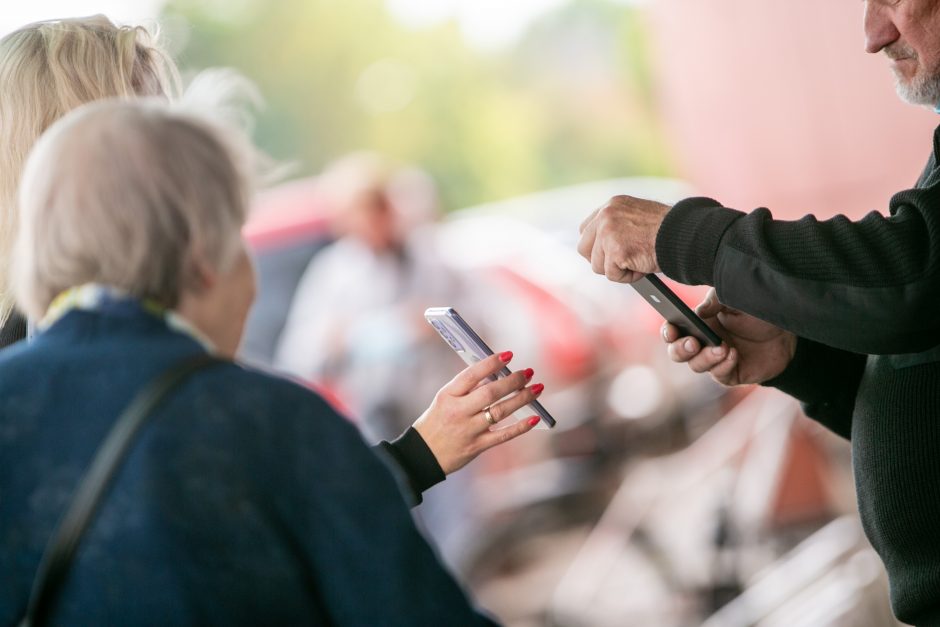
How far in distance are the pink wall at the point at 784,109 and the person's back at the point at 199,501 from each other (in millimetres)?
3534

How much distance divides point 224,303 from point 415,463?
58 centimetres

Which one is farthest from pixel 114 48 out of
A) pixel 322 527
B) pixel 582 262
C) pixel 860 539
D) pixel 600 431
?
pixel 582 262

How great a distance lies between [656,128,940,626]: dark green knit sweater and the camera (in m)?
1.63

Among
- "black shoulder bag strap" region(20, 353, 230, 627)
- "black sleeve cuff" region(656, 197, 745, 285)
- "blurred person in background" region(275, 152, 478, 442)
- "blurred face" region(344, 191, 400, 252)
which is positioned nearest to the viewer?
"black shoulder bag strap" region(20, 353, 230, 627)

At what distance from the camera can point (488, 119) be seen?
19734 millimetres

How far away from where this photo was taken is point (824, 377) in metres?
2.12

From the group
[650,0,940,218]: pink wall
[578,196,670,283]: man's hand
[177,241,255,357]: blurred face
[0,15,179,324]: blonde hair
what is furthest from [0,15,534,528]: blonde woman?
[650,0,940,218]: pink wall

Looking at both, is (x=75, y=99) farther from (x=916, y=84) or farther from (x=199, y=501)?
(x=916, y=84)

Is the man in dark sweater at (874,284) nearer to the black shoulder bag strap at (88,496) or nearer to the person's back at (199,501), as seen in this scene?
the person's back at (199,501)

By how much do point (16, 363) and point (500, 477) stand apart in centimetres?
510

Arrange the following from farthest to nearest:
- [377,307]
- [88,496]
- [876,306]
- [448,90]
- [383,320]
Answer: [448,90]
[377,307]
[383,320]
[876,306]
[88,496]

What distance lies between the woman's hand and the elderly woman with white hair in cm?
53

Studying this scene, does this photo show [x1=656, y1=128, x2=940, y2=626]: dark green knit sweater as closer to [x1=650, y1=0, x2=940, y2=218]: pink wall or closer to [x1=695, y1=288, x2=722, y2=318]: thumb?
[x1=695, y1=288, x2=722, y2=318]: thumb

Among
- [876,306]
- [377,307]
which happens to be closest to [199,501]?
[876,306]
